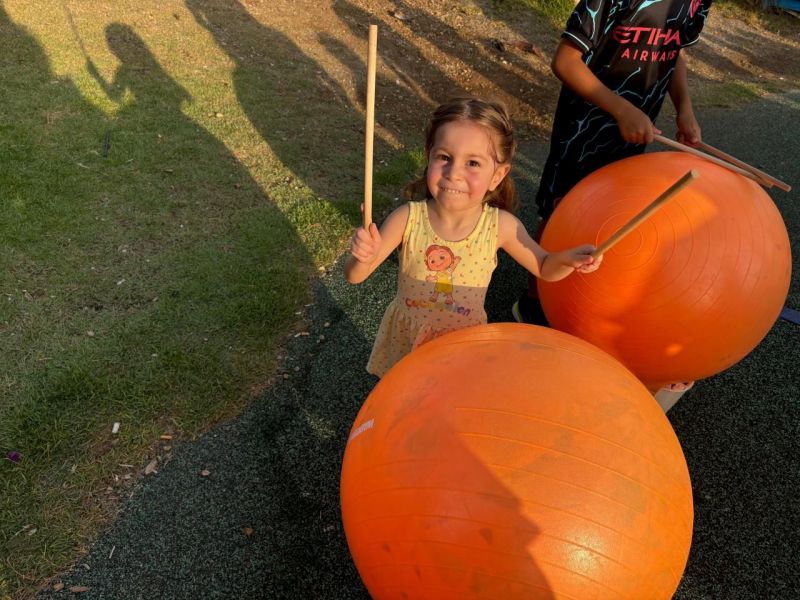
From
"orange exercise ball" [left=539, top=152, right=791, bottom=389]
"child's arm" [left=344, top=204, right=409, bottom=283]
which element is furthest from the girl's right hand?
"orange exercise ball" [left=539, top=152, right=791, bottom=389]

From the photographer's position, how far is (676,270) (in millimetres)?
2443

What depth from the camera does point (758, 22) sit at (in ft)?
43.7

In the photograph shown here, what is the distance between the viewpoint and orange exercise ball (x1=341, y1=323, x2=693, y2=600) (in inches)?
63.2

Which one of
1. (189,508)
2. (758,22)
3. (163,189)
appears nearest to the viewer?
(189,508)

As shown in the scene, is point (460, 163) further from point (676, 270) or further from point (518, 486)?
point (518, 486)

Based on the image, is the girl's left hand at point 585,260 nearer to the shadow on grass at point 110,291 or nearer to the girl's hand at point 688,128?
the girl's hand at point 688,128

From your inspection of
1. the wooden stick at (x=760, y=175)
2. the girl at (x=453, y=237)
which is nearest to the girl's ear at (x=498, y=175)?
the girl at (x=453, y=237)

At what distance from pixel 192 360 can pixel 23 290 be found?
133cm

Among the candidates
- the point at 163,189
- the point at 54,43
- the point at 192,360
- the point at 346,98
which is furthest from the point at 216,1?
the point at 192,360

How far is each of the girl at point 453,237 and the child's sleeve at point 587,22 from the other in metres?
0.71

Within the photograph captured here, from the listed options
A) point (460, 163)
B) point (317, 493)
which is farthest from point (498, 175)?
point (317, 493)

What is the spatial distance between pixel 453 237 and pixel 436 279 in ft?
0.63

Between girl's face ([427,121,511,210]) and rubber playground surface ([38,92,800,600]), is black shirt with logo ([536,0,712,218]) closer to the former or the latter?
girl's face ([427,121,511,210])

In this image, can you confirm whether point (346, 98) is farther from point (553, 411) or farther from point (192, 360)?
point (553, 411)
